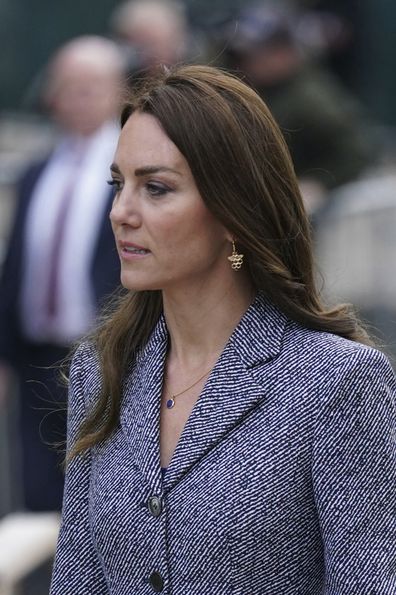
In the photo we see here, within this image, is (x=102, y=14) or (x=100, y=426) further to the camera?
(x=102, y=14)

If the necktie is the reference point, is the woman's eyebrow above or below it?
above

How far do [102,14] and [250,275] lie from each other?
873 centimetres

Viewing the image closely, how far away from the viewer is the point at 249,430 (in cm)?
279

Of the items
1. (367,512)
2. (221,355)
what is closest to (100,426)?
(221,355)

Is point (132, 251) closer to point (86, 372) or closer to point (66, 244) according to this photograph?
point (86, 372)

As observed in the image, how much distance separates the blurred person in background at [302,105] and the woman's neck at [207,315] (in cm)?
369

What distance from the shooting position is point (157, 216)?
285cm

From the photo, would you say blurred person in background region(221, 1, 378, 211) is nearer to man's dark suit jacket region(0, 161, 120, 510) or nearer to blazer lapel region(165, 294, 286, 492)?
man's dark suit jacket region(0, 161, 120, 510)

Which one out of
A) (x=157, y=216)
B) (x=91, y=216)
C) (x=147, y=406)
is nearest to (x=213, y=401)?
(x=147, y=406)

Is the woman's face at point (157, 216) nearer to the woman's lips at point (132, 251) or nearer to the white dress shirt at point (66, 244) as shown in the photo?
the woman's lips at point (132, 251)

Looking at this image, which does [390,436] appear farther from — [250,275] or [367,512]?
[250,275]

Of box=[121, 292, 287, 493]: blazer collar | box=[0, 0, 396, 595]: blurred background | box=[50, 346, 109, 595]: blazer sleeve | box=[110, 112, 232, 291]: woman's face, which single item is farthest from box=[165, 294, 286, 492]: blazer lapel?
box=[0, 0, 396, 595]: blurred background

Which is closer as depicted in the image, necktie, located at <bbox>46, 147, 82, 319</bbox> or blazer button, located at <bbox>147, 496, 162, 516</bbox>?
blazer button, located at <bbox>147, 496, 162, 516</bbox>

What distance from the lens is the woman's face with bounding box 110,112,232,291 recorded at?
284cm
